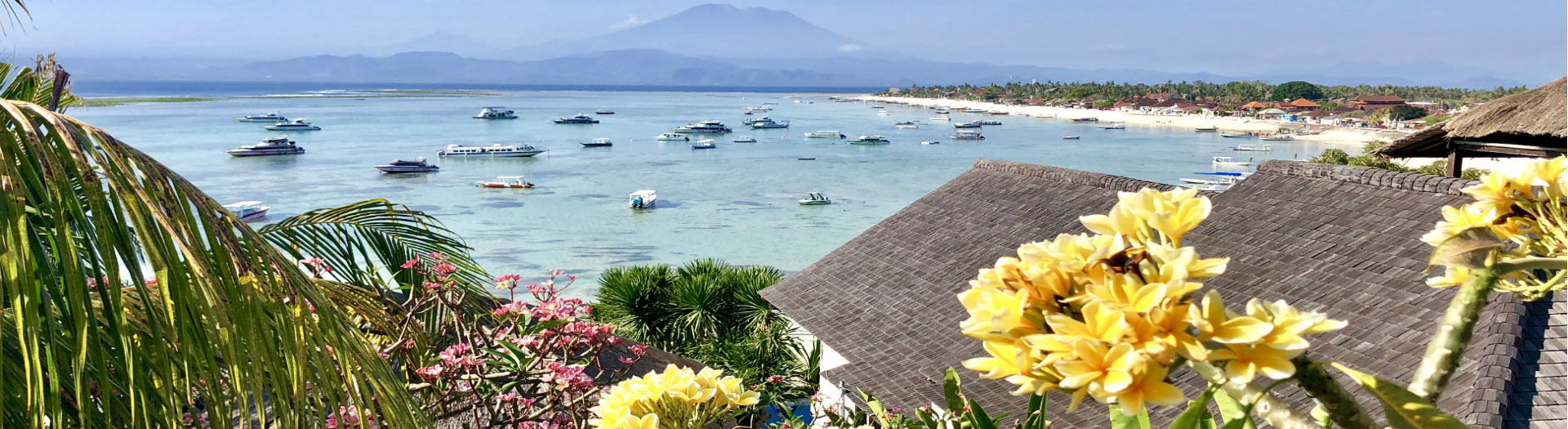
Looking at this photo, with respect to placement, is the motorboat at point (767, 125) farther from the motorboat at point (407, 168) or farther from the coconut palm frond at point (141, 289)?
the coconut palm frond at point (141, 289)

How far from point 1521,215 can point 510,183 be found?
4093 centimetres

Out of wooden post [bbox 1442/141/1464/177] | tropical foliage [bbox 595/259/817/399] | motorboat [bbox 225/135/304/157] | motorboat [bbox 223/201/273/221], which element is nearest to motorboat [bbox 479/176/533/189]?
motorboat [bbox 223/201/273/221]

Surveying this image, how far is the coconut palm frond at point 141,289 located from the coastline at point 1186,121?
178ft

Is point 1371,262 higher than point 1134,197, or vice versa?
point 1134,197

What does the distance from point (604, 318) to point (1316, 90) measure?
109 m

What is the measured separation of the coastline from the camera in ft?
207

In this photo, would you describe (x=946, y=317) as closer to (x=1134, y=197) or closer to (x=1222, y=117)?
(x=1134, y=197)

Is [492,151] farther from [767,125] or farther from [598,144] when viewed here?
[767,125]

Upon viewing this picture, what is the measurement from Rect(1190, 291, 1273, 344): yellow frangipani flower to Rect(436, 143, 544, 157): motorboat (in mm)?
52271

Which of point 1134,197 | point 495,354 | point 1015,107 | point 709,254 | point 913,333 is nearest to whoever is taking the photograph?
point 1134,197

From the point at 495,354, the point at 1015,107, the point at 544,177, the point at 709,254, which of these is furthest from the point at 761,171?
the point at 1015,107

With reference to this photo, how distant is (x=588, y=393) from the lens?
237cm

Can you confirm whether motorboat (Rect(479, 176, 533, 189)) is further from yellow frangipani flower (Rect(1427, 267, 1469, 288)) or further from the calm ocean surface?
yellow frangipani flower (Rect(1427, 267, 1469, 288))

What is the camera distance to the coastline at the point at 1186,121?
6306 centimetres
